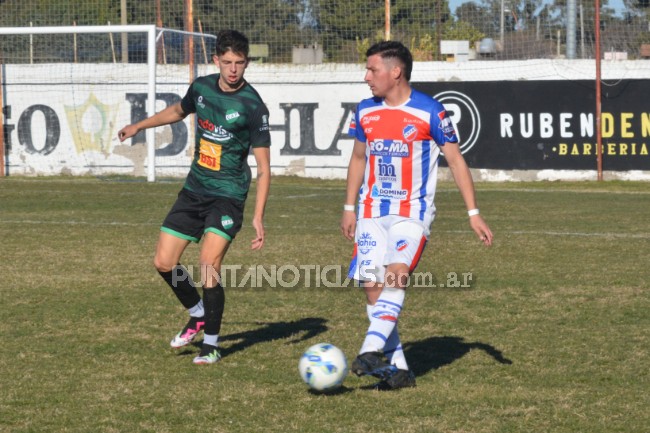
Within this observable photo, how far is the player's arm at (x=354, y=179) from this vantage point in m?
6.62

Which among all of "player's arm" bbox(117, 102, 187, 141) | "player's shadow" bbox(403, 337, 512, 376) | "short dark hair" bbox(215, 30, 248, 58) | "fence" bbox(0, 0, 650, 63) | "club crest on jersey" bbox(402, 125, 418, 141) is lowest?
"player's shadow" bbox(403, 337, 512, 376)

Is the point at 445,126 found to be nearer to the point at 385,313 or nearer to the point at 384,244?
the point at 384,244

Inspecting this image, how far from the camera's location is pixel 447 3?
25.6m

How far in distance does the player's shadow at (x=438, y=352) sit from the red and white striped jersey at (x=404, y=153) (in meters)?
1.05

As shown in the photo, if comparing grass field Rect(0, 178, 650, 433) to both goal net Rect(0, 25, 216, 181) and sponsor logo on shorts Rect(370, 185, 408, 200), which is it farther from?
goal net Rect(0, 25, 216, 181)

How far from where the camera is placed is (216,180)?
7.38m

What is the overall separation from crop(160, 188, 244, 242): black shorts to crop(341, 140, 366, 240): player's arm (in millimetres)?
869

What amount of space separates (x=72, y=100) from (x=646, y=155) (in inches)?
519

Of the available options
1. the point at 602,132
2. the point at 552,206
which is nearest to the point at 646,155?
the point at 602,132

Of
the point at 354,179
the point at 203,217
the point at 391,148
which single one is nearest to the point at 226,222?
the point at 203,217

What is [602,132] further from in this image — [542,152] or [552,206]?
[552,206]

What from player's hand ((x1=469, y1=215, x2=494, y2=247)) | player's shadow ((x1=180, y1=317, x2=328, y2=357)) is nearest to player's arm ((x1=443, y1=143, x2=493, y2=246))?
player's hand ((x1=469, y1=215, x2=494, y2=247))

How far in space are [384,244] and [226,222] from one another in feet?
4.35

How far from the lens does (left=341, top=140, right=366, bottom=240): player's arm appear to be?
6.62 metres
